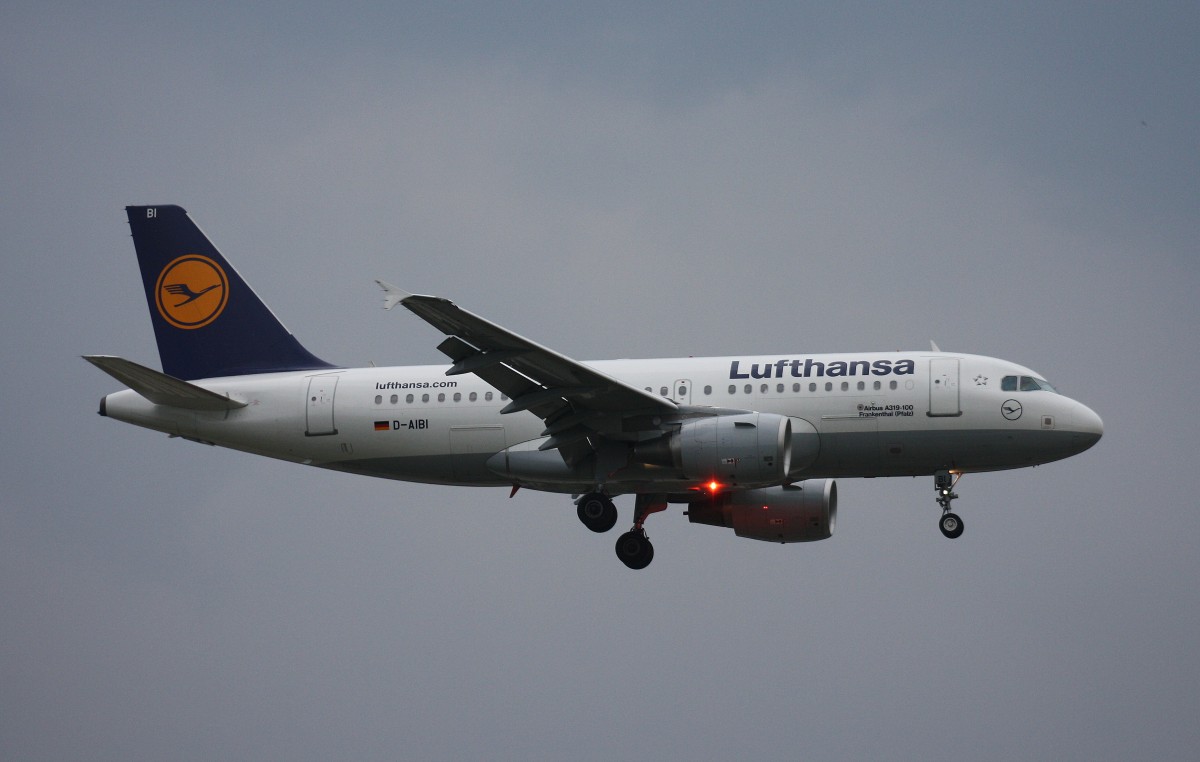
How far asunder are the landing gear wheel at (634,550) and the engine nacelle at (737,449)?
533 cm

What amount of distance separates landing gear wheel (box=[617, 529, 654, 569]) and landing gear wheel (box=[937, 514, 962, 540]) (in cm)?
741

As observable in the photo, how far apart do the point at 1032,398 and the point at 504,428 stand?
475 inches

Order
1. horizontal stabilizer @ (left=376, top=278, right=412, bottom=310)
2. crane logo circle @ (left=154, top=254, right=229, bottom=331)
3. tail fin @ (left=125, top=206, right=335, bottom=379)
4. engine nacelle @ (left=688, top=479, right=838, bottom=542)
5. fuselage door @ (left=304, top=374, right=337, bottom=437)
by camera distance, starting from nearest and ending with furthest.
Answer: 1. horizontal stabilizer @ (left=376, top=278, right=412, bottom=310)
2. fuselage door @ (left=304, top=374, right=337, bottom=437)
3. engine nacelle @ (left=688, top=479, right=838, bottom=542)
4. tail fin @ (left=125, top=206, right=335, bottom=379)
5. crane logo circle @ (left=154, top=254, right=229, bottom=331)

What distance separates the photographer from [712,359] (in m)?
39.1

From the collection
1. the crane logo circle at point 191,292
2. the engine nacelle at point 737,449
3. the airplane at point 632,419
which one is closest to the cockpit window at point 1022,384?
the airplane at point 632,419

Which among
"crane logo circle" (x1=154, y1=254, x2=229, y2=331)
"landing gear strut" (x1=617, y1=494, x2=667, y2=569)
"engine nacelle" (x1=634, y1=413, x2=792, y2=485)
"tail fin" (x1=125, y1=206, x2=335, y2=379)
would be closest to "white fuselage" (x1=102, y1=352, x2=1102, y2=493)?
"tail fin" (x1=125, y1=206, x2=335, y2=379)

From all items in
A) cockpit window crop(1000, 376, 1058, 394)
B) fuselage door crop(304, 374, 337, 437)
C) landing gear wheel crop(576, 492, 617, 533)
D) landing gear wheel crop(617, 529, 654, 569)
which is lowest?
landing gear wheel crop(617, 529, 654, 569)

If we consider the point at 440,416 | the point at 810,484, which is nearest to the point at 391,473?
the point at 440,416

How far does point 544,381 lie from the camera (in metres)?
36.1

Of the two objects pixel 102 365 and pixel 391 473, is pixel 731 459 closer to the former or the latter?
pixel 391 473

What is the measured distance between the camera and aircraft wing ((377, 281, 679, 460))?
33250 millimetres

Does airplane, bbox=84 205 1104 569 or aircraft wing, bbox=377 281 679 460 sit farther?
airplane, bbox=84 205 1104 569

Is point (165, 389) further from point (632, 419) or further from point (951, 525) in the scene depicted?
point (951, 525)

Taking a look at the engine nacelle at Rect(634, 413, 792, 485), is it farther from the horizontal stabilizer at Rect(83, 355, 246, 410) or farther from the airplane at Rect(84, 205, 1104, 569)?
the horizontal stabilizer at Rect(83, 355, 246, 410)
